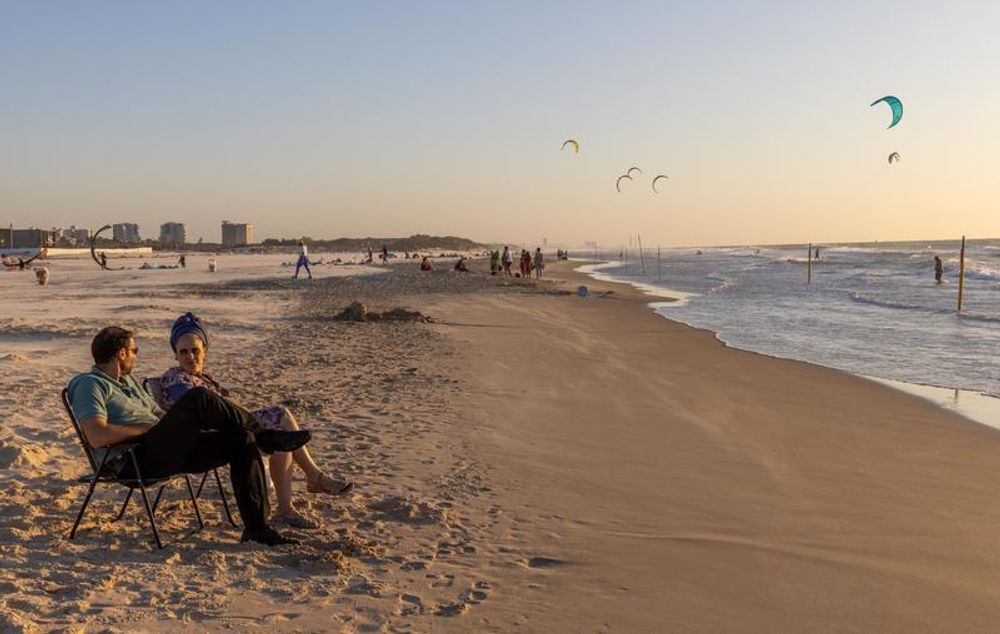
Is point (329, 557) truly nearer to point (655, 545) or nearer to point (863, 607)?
point (655, 545)

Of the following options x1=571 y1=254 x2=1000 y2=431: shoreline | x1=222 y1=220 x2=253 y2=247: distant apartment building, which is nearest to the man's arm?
x1=571 y1=254 x2=1000 y2=431: shoreline

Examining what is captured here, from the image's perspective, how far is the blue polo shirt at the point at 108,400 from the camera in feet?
12.2

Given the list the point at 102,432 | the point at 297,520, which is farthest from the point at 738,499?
the point at 102,432

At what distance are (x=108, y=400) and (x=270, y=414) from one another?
30.3 inches

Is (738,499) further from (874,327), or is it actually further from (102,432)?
(874,327)

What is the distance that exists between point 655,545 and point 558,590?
82 centimetres

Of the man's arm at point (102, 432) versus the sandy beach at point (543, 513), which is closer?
the sandy beach at point (543, 513)

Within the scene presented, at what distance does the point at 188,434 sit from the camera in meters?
3.66

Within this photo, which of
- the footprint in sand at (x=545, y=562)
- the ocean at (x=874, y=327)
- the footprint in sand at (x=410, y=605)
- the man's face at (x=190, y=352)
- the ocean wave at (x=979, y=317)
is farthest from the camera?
the ocean wave at (x=979, y=317)

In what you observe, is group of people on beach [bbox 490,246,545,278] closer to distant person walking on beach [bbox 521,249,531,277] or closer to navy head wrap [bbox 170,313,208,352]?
distant person walking on beach [bbox 521,249,531,277]

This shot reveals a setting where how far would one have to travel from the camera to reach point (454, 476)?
205 inches

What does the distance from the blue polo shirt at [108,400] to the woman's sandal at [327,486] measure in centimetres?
89

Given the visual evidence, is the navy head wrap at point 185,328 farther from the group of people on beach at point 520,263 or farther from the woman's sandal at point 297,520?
the group of people on beach at point 520,263

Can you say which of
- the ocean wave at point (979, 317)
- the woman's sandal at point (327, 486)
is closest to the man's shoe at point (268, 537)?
the woman's sandal at point (327, 486)
